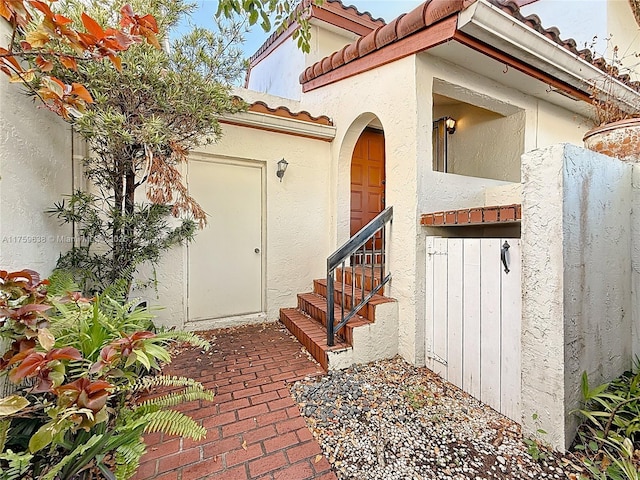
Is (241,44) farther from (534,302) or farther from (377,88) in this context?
(534,302)

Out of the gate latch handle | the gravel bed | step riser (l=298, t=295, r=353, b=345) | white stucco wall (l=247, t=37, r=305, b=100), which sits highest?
white stucco wall (l=247, t=37, r=305, b=100)

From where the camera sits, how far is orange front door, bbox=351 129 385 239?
5.34 meters

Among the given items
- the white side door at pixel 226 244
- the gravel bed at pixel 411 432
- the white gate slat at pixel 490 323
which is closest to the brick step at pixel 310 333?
the gravel bed at pixel 411 432

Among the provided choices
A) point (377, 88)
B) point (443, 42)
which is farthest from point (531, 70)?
point (377, 88)

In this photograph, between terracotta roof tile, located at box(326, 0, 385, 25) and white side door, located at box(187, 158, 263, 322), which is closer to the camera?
white side door, located at box(187, 158, 263, 322)

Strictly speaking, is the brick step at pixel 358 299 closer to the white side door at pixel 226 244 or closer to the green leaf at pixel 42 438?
the white side door at pixel 226 244

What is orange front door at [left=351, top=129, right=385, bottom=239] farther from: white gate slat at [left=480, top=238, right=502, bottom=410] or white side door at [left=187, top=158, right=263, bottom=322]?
white gate slat at [left=480, top=238, right=502, bottom=410]

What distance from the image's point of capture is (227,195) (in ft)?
14.0

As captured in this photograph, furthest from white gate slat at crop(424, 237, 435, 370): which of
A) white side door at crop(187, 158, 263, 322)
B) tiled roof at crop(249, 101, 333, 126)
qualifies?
tiled roof at crop(249, 101, 333, 126)

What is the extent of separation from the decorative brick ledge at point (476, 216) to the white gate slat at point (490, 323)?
0.19 m

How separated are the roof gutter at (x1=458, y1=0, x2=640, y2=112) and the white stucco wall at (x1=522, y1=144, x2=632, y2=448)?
5.14ft

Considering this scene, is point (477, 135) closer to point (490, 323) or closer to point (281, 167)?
point (281, 167)

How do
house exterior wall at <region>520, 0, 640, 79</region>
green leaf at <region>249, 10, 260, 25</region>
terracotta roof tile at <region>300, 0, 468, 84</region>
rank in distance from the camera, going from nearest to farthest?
green leaf at <region>249, 10, 260, 25</region> → terracotta roof tile at <region>300, 0, 468, 84</region> → house exterior wall at <region>520, 0, 640, 79</region>

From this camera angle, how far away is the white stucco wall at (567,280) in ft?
5.97
